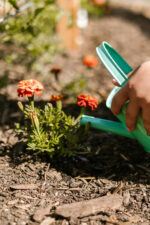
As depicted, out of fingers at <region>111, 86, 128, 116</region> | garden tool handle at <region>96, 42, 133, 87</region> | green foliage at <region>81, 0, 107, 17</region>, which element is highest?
green foliage at <region>81, 0, 107, 17</region>

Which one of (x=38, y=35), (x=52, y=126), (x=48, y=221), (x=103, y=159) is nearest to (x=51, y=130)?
(x=52, y=126)

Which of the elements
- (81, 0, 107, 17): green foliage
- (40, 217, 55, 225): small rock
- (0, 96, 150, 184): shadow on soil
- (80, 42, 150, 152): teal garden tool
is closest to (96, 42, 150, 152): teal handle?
(80, 42, 150, 152): teal garden tool

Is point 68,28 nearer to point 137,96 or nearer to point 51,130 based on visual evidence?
point 51,130

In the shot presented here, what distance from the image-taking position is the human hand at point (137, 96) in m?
1.26

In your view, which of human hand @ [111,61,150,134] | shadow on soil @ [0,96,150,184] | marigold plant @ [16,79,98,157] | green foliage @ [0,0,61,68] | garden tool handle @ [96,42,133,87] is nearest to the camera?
human hand @ [111,61,150,134]

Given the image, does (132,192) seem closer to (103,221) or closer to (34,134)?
(103,221)

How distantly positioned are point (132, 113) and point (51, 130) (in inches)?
21.8

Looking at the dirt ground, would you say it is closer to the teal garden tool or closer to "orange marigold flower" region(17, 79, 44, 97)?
the teal garden tool

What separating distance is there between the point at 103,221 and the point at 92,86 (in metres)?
1.62

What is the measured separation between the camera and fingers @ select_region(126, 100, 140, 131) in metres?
1.30

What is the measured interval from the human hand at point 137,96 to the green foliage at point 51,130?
0.40m

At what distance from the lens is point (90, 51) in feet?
11.5

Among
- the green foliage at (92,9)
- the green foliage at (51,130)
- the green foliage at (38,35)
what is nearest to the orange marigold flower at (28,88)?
the green foliage at (51,130)

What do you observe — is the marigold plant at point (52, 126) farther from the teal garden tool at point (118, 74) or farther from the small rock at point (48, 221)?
the small rock at point (48, 221)
